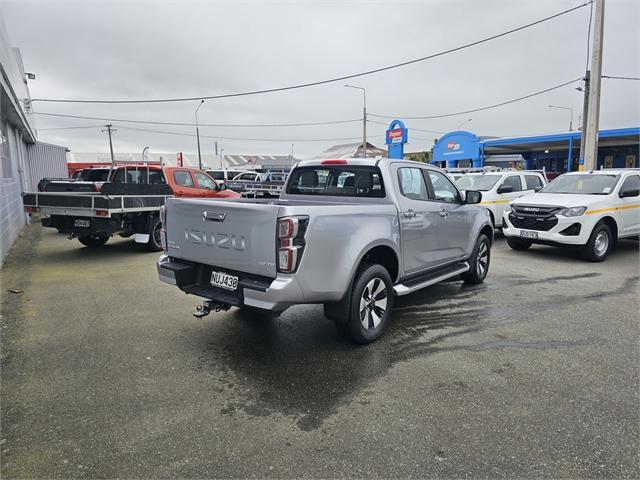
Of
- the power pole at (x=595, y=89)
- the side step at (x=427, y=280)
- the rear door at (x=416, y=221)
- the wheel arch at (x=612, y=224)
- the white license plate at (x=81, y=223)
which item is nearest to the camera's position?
the side step at (x=427, y=280)

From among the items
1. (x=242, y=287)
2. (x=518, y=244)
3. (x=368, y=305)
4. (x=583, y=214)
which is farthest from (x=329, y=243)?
(x=518, y=244)

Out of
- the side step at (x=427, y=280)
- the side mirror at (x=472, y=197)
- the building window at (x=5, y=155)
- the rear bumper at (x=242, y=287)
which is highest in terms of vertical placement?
the building window at (x=5, y=155)

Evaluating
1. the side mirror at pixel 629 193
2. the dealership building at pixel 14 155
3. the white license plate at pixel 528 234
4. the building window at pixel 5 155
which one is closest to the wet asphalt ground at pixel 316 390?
the white license plate at pixel 528 234

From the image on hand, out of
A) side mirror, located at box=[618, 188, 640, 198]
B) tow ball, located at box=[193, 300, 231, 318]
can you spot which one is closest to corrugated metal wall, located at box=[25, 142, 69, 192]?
tow ball, located at box=[193, 300, 231, 318]

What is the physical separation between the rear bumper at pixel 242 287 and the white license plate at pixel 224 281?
5 centimetres

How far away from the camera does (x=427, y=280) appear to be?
211 inches

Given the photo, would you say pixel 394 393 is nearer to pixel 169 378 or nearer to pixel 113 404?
pixel 169 378

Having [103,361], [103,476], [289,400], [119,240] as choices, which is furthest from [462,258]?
[119,240]

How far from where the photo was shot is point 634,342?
459 cm

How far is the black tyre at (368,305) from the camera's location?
164 inches

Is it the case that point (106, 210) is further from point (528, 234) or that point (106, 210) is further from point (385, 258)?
point (528, 234)

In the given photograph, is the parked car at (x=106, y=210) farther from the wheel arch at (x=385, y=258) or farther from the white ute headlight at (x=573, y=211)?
the white ute headlight at (x=573, y=211)

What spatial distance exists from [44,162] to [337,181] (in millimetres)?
22863

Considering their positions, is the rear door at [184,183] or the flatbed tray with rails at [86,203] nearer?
the flatbed tray with rails at [86,203]
